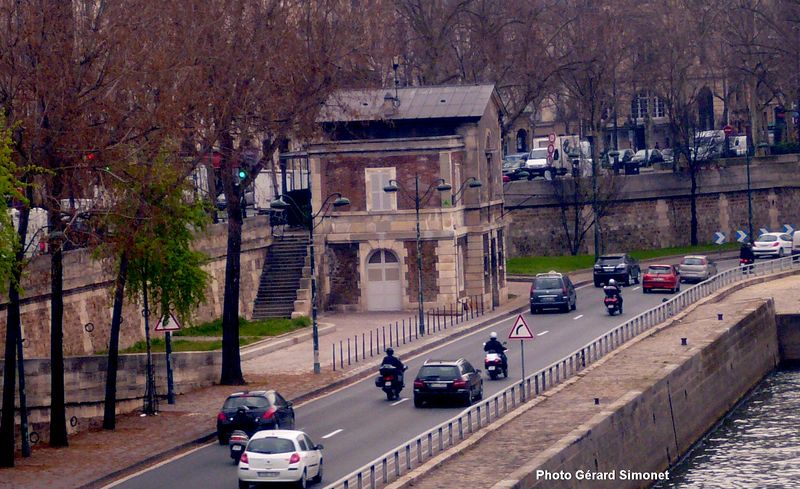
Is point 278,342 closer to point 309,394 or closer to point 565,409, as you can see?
point 309,394

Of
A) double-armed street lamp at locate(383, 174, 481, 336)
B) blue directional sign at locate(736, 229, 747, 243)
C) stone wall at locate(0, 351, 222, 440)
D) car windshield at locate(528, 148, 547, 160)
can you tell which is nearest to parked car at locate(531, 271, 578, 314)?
double-armed street lamp at locate(383, 174, 481, 336)

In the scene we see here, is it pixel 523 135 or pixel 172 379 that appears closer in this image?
pixel 172 379

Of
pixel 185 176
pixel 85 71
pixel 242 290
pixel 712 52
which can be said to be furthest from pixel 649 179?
pixel 85 71

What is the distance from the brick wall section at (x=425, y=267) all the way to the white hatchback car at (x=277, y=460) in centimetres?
3507

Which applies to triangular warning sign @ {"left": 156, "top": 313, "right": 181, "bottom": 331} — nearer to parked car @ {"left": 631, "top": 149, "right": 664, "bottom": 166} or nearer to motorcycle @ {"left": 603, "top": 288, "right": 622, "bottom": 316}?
motorcycle @ {"left": 603, "top": 288, "right": 622, "bottom": 316}

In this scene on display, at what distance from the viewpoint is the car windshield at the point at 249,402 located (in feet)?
120

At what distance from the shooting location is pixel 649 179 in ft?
315

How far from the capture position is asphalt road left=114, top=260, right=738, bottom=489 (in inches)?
1319

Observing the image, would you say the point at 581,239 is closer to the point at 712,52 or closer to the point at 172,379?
the point at 712,52

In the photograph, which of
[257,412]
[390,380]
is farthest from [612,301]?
[257,412]

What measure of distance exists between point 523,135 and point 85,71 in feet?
320

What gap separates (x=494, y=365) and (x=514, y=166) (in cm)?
5782

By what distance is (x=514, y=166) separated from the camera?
10331cm

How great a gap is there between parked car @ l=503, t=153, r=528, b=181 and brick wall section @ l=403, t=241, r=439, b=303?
2517 cm
